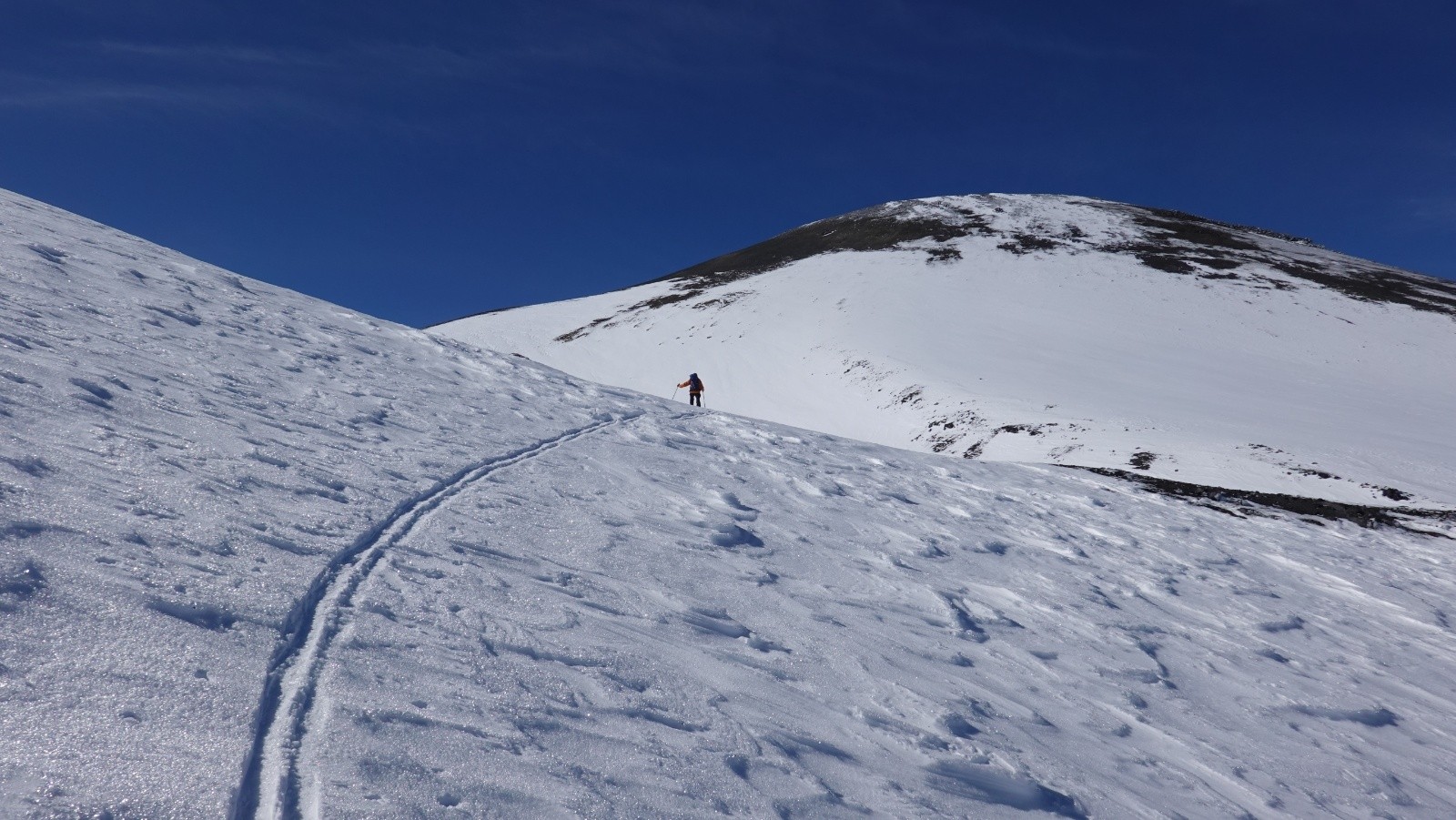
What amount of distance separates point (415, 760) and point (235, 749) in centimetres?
83

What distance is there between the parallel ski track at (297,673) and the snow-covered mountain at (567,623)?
2cm

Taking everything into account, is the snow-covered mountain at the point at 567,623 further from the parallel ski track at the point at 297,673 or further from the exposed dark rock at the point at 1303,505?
the exposed dark rock at the point at 1303,505

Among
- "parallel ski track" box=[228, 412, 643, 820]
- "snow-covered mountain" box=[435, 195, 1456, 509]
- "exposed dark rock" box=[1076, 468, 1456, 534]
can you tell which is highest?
"snow-covered mountain" box=[435, 195, 1456, 509]

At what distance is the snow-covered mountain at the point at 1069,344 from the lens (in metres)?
21.0

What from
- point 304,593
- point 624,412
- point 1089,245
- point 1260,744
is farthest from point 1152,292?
point 304,593

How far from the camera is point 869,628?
7.64m

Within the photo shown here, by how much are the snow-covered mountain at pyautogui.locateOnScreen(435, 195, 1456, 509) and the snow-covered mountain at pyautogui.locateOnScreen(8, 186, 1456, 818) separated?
8219 millimetres

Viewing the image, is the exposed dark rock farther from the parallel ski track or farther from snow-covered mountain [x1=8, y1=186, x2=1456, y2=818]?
the parallel ski track

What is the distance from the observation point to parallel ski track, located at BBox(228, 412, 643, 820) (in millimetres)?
3682

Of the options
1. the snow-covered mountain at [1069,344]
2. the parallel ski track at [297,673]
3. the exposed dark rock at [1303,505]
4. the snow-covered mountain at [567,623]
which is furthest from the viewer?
the snow-covered mountain at [1069,344]

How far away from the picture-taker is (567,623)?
245 inches

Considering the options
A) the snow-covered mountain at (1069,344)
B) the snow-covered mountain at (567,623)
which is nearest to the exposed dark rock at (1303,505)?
the snow-covered mountain at (1069,344)

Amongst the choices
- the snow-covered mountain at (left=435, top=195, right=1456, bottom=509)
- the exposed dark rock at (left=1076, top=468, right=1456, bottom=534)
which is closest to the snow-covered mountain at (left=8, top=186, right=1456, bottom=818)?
the exposed dark rock at (left=1076, top=468, right=1456, bottom=534)

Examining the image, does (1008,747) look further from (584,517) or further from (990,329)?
(990,329)
